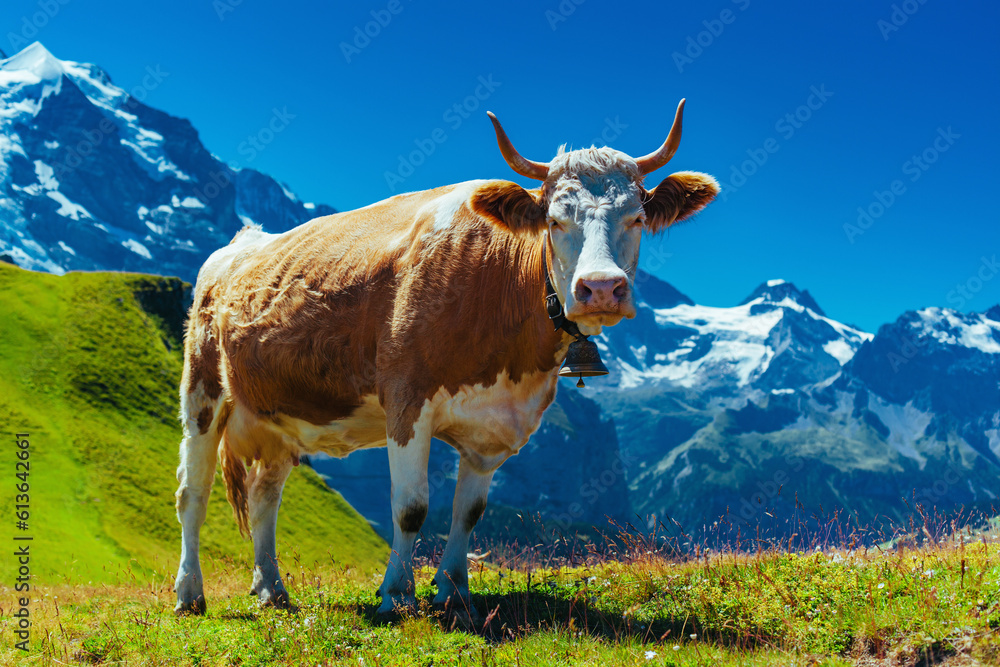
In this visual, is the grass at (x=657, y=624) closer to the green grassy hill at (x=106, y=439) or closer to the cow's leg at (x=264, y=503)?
the cow's leg at (x=264, y=503)

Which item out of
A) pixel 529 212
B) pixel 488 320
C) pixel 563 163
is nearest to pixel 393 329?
pixel 488 320

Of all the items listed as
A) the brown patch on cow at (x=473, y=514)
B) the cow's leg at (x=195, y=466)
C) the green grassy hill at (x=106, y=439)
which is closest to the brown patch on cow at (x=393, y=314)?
the cow's leg at (x=195, y=466)

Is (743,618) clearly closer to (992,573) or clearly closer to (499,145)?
(992,573)

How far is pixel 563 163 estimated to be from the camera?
7328 millimetres

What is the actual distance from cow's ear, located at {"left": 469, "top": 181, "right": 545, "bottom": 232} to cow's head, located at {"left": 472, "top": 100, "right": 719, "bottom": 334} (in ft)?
0.03

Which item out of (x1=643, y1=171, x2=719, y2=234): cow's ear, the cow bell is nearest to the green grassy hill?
the cow bell

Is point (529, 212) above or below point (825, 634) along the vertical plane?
above

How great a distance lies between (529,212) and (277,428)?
175 inches

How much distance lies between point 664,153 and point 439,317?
2889 mm

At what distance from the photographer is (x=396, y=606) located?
24.0 feet

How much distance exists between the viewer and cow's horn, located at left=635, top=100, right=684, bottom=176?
288 inches

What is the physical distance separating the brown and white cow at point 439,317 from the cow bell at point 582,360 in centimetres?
19

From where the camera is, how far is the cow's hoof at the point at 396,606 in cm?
720

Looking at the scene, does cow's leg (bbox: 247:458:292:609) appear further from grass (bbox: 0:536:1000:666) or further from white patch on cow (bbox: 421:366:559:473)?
white patch on cow (bbox: 421:366:559:473)
